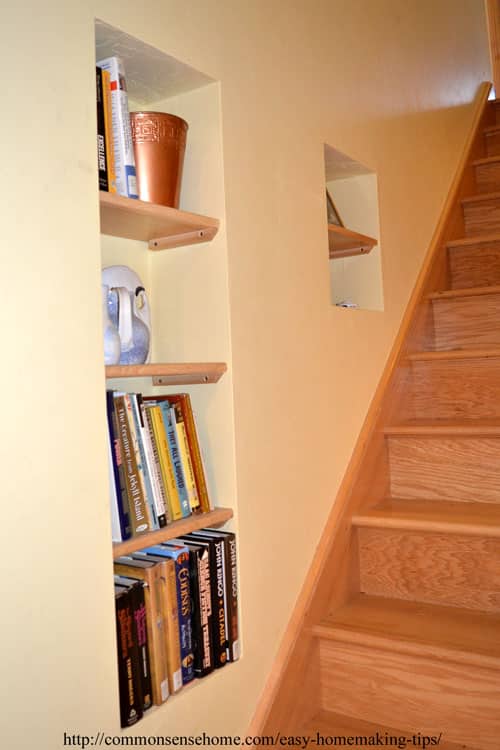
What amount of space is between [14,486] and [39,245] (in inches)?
13.9

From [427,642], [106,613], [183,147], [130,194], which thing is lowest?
[427,642]

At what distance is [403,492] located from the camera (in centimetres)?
193

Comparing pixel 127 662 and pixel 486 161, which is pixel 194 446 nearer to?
pixel 127 662

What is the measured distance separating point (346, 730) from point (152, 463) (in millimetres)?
759

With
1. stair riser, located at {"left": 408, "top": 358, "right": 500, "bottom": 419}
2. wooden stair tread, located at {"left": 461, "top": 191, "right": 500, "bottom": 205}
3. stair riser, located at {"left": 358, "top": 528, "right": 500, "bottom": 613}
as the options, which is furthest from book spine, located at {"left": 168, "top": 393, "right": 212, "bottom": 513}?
wooden stair tread, located at {"left": 461, "top": 191, "right": 500, "bottom": 205}

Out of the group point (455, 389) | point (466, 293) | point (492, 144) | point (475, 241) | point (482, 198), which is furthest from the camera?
point (492, 144)

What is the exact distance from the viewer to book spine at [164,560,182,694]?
121 cm

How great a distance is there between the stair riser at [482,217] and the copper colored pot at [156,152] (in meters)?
1.80

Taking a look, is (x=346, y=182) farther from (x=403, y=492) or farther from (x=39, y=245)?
(x=39, y=245)

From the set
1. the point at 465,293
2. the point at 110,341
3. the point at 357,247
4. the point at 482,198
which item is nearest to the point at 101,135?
the point at 110,341

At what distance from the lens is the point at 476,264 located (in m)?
2.54

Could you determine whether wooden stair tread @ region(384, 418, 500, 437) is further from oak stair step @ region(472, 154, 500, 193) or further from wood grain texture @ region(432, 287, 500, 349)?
oak stair step @ region(472, 154, 500, 193)

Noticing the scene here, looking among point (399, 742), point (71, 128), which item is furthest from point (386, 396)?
point (71, 128)

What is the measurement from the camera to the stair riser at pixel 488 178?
2904mm
